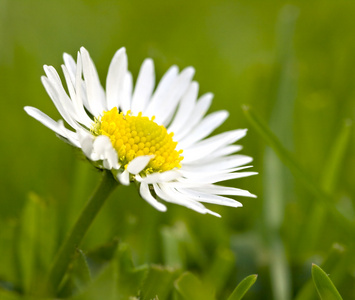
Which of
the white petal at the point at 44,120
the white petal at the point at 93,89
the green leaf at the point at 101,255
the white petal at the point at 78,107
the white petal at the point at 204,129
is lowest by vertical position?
the green leaf at the point at 101,255

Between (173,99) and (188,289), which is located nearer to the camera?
(188,289)

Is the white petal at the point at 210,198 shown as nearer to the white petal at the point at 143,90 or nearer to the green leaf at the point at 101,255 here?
the green leaf at the point at 101,255

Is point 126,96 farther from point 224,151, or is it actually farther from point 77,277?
point 77,277

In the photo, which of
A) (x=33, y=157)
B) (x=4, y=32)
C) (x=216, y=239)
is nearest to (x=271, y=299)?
(x=216, y=239)

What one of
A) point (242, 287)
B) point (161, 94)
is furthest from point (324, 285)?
point (161, 94)

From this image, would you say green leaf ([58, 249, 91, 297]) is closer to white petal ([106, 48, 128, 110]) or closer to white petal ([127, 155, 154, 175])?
white petal ([127, 155, 154, 175])

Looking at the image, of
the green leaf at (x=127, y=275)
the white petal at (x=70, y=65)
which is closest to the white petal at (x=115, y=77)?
the white petal at (x=70, y=65)

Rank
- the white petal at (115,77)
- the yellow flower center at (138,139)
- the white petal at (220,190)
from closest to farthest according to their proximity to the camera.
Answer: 1. the white petal at (220,190)
2. the yellow flower center at (138,139)
3. the white petal at (115,77)
